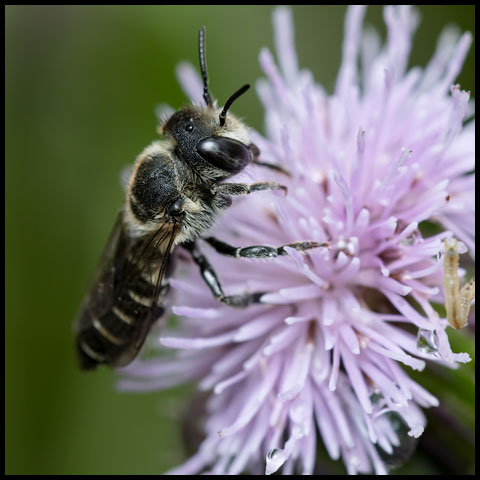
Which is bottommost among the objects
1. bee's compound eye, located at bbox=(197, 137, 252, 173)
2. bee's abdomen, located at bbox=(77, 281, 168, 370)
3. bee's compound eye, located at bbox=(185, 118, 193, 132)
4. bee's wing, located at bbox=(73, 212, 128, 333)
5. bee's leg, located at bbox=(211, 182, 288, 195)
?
bee's abdomen, located at bbox=(77, 281, 168, 370)

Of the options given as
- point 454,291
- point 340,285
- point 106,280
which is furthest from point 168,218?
point 454,291

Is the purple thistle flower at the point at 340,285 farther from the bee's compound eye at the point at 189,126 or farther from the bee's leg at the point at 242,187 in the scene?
the bee's compound eye at the point at 189,126

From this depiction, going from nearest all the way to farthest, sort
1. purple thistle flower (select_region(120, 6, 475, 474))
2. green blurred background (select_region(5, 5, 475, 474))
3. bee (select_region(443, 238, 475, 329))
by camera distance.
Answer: bee (select_region(443, 238, 475, 329)) < purple thistle flower (select_region(120, 6, 475, 474)) < green blurred background (select_region(5, 5, 475, 474))

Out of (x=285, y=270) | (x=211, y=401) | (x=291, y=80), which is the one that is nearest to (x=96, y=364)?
(x=211, y=401)

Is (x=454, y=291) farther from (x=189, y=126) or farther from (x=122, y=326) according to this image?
(x=122, y=326)

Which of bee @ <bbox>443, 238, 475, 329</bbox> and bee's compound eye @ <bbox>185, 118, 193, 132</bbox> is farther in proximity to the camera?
bee's compound eye @ <bbox>185, 118, 193, 132</bbox>

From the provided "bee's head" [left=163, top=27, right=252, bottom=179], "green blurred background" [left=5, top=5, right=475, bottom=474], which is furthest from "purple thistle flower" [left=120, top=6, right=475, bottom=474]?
"green blurred background" [left=5, top=5, right=475, bottom=474]

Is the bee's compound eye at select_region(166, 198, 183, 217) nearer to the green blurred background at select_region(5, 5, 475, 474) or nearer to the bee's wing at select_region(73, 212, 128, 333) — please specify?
the bee's wing at select_region(73, 212, 128, 333)
